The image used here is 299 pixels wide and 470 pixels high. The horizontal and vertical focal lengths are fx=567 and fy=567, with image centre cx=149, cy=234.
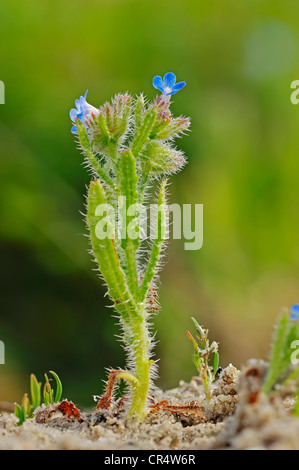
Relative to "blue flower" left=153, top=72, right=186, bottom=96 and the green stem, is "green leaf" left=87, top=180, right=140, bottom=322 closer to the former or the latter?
the green stem

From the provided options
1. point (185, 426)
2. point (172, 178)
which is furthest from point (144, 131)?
point (172, 178)

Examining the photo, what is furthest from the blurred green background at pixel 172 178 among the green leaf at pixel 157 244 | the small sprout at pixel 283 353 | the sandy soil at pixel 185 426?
the small sprout at pixel 283 353

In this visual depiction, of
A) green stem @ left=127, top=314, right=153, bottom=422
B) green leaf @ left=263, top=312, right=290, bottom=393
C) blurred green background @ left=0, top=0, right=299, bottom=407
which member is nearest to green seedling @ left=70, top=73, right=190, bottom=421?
green stem @ left=127, top=314, right=153, bottom=422

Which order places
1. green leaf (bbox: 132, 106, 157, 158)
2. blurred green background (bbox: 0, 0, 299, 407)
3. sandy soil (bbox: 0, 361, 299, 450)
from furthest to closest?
1. blurred green background (bbox: 0, 0, 299, 407)
2. green leaf (bbox: 132, 106, 157, 158)
3. sandy soil (bbox: 0, 361, 299, 450)

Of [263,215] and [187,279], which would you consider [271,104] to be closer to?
[263,215]

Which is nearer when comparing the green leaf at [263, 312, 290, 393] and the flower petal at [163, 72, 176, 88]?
the green leaf at [263, 312, 290, 393]

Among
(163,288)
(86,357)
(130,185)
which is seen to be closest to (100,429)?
(130,185)
